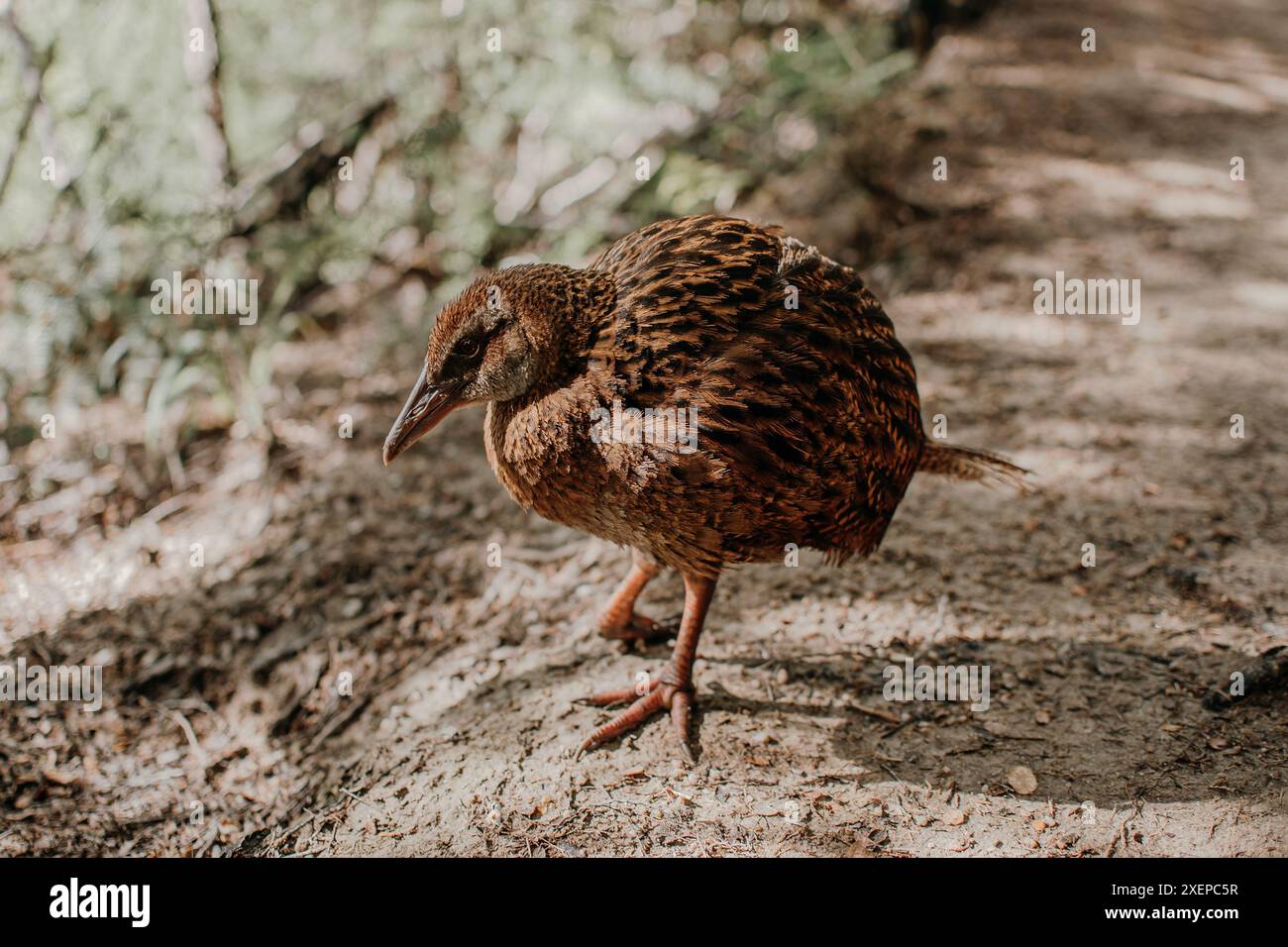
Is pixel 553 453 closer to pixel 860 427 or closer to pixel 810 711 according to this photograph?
pixel 860 427

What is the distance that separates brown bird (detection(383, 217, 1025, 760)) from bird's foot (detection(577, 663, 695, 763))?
0.4 inches

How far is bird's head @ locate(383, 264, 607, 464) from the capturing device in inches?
115

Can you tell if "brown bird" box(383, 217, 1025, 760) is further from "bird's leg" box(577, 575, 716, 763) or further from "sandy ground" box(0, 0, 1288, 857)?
"sandy ground" box(0, 0, 1288, 857)

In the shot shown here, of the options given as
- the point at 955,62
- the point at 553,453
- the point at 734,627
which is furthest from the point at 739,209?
the point at 553,453

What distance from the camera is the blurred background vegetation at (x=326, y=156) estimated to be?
4.95m

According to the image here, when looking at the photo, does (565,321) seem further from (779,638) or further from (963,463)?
Result: (963,463)

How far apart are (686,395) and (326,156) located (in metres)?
4.46

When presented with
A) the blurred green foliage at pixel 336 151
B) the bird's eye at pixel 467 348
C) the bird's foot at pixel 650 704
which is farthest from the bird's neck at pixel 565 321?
the blurred green foliage at pixel 336 151

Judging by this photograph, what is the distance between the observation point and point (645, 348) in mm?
2885

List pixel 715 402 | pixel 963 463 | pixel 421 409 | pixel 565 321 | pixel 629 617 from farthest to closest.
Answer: pixel 629 617 < pixel 963 463 < pixel 421 409 < pixel 565 321 < pixel 715 402

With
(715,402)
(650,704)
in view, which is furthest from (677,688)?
(715,402)

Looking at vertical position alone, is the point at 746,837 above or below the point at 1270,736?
below

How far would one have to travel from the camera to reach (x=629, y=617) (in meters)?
3.65

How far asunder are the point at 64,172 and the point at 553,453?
12.6 feet
